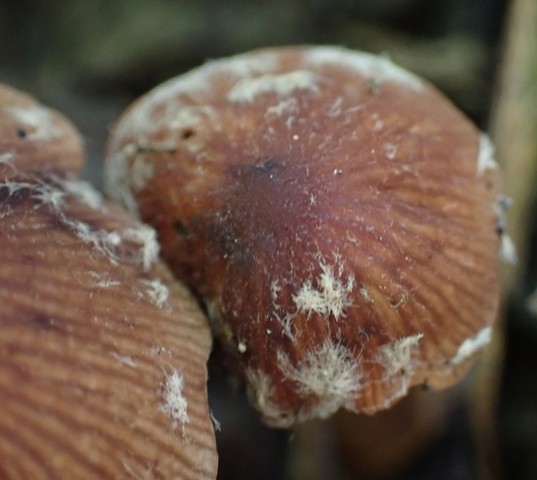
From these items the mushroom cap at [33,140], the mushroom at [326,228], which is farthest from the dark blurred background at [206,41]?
the mushroom at [326,228]

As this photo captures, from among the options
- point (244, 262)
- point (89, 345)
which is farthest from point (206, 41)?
point (89, 345)

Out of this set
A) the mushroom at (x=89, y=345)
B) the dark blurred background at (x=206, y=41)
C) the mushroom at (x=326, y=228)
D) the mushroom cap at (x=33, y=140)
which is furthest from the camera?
the dark blurred background at (x=206, y=41)

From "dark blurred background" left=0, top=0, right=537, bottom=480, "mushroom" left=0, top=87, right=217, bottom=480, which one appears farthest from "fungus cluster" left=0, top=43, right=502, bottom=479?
"dark blurred background" left=0, top=0, right=537, bottom=480

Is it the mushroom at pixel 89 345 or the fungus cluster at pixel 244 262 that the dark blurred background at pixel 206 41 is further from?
the mushroom at pixel 89 345

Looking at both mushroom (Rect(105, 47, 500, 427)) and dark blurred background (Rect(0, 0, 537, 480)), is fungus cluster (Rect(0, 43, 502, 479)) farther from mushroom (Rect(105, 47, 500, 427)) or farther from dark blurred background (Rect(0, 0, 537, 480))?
dark blurred background (Rect(0, 0, 537, 480))

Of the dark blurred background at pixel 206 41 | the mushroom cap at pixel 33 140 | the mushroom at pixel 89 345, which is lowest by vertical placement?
the dark blurred background at pixel 206 41

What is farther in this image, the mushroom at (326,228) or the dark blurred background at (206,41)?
the dark blurred background at (206,41)

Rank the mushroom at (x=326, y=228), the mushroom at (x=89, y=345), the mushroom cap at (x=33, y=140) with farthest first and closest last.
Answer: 1. the mushroom cap at (x=33, y=140)
2. the mushroom at (x=326, y=228)
3. the mushroom at (x=89, y=345)

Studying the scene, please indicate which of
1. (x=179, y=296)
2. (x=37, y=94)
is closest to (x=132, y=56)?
(x=37, y=94)

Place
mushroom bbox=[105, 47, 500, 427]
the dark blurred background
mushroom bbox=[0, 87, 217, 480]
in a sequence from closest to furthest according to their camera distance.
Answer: mushroom bbox=[0, 87, 217, 480], mushroom bbox=[105, 47, 500, 427], the dark blurred background
